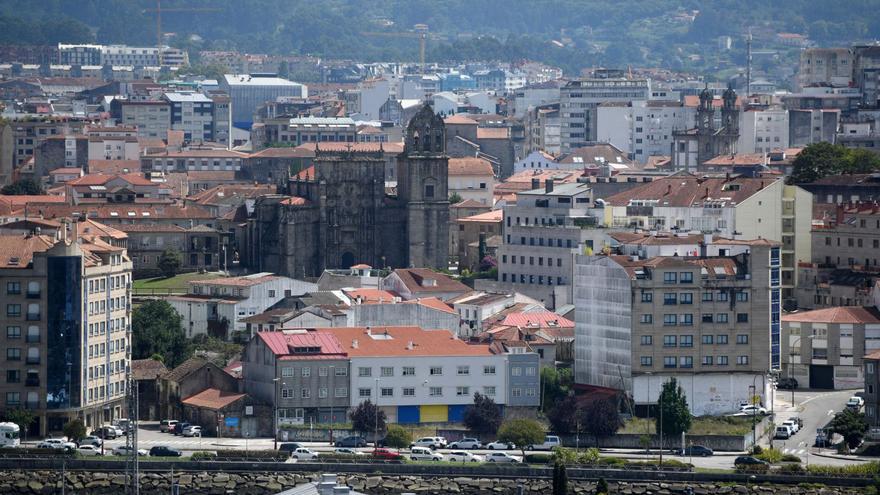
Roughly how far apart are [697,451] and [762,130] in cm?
8268

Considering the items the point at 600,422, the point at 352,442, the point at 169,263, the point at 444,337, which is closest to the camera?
the point at 352,442

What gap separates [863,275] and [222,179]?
214 ft

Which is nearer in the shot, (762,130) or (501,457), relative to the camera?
(501,457)

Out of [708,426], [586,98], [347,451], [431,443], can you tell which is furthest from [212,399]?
[586,98]

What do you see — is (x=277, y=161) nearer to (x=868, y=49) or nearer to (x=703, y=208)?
(x=868, y=49)

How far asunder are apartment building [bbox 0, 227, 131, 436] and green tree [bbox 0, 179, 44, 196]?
2131 inches

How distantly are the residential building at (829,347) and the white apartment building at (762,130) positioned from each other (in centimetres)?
6870

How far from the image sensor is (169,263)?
123875 mm

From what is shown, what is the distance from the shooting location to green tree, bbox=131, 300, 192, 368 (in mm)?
103500

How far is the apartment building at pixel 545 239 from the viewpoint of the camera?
367ft

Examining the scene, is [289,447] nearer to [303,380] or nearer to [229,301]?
[303,380]

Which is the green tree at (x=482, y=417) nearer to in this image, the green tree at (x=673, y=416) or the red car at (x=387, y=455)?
the red car at (x=387, y=455)

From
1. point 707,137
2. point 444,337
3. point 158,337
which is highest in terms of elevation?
point 707,137

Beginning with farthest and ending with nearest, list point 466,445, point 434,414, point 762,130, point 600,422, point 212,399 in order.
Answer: point 762,130 → point 212,399 → point 434,414 → point 600,422 → point 466,445
